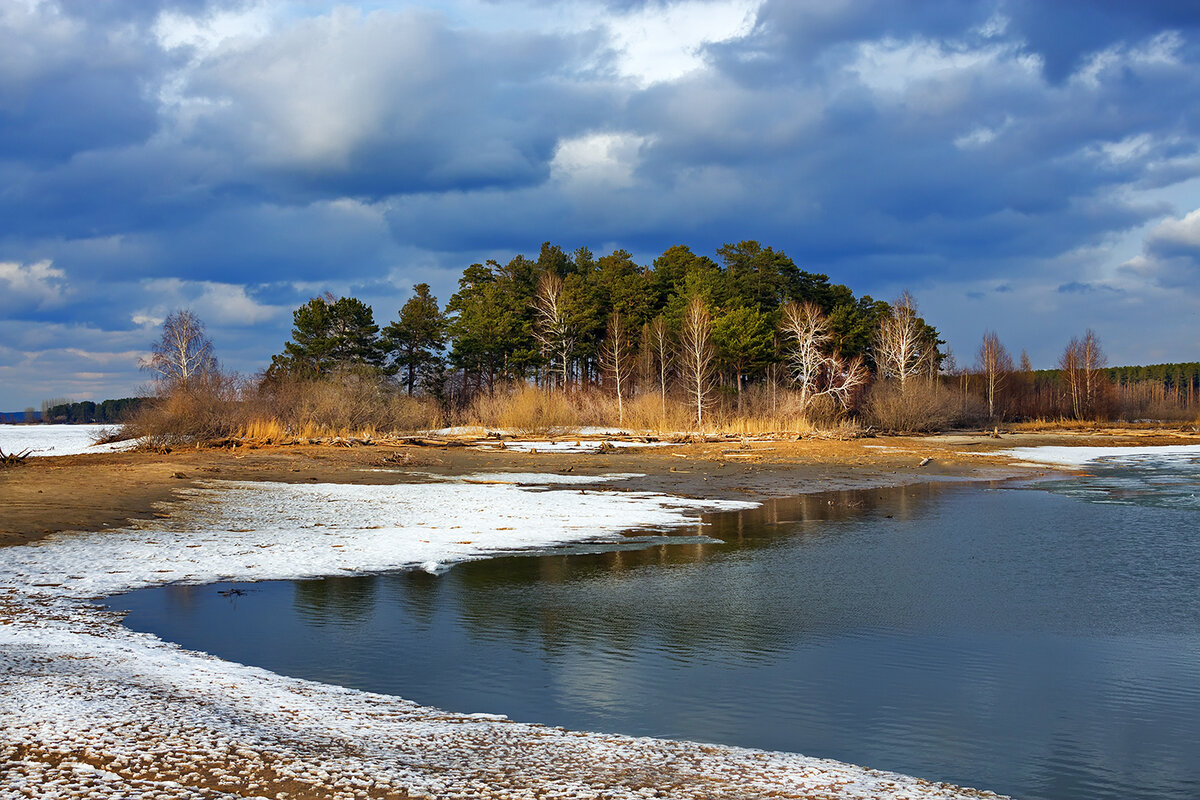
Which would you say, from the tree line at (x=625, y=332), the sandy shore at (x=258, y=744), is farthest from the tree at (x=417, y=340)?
the sandy shore at (x=258, y=744)

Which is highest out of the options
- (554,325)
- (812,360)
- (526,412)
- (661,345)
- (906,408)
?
(554,325)

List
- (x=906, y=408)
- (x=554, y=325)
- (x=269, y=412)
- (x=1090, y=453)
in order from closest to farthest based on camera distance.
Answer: (x=269, y=412) < (x=1090, y=453) < (x=906, y=408) < (x=554, y=325)

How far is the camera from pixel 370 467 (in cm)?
2864

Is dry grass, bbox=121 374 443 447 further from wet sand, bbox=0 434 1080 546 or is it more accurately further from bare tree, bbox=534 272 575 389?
bare tree, bbox=534 272 575 389

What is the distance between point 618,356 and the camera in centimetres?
6156

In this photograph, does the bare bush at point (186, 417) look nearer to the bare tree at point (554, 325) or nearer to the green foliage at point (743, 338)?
the bare tree at point (554, 325)

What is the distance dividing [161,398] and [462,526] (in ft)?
80.3

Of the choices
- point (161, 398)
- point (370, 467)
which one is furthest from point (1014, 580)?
point (161, 398)

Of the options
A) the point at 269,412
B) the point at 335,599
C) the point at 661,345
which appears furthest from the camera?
the point at 661,345

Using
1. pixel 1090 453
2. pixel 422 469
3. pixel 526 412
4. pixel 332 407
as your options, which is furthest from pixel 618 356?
pixel 422 469

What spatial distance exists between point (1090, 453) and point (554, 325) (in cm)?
3396

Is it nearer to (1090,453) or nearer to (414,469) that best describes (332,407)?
(414,469)

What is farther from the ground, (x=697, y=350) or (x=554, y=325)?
(x=554, y=325)

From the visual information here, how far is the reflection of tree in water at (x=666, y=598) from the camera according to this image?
29.8 feet
